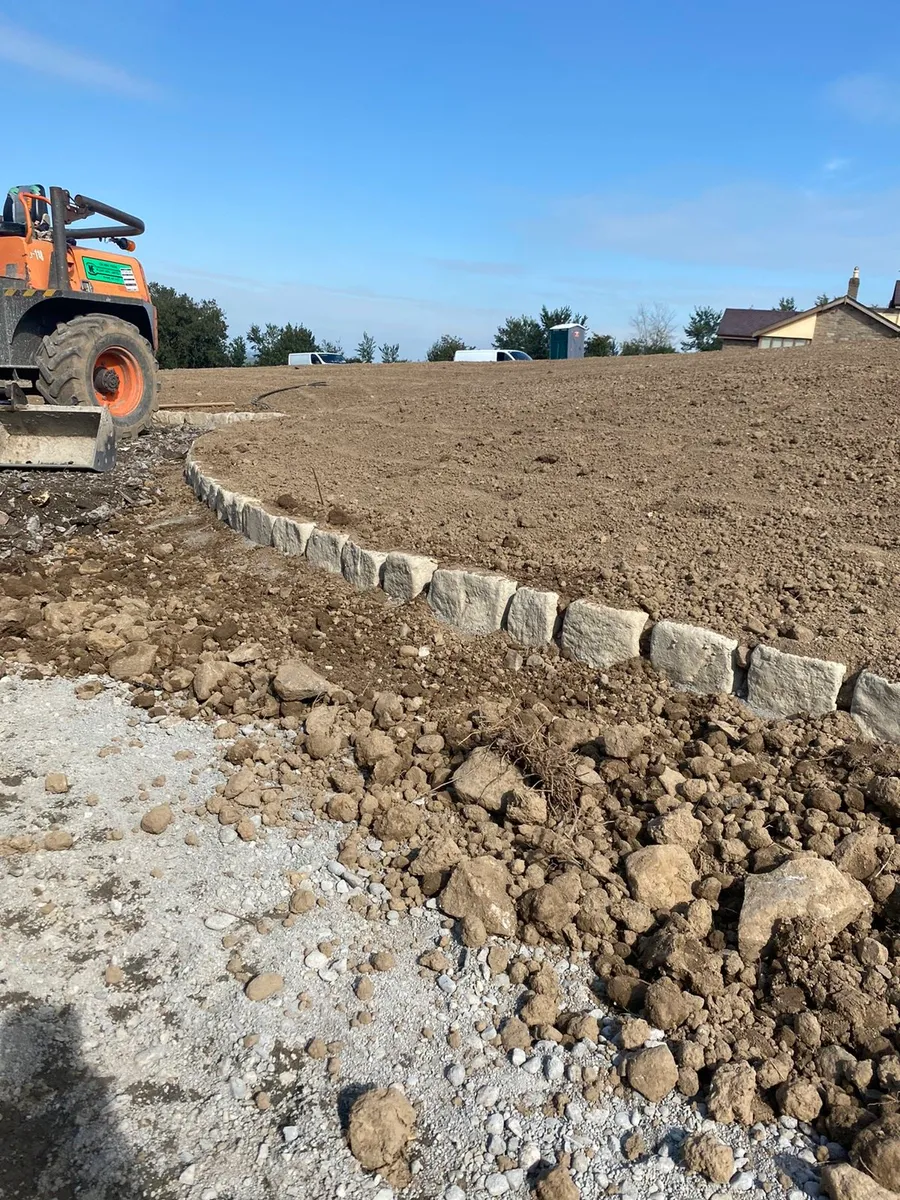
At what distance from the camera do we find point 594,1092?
1.99 metres

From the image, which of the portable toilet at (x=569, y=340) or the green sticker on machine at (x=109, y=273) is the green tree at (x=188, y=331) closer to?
the portable toilet at (x=569, y=340)

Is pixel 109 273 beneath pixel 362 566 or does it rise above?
above

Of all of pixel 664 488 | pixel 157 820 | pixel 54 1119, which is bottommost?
pixel 54 1119

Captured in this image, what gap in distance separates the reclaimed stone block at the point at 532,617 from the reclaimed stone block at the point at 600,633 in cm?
8

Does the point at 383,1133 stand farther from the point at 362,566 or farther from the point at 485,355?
the point at 485,355

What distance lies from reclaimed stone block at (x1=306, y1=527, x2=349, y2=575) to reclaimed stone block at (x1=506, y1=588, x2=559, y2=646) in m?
1.28

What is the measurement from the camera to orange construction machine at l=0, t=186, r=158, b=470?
700 cm

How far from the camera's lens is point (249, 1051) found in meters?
2.12

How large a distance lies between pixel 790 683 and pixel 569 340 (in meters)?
27.5

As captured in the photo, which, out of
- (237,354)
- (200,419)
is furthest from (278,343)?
(200,419)

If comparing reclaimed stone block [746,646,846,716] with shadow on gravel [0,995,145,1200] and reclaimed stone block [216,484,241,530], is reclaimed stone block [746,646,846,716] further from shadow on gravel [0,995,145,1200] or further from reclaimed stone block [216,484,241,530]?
reclaimed stone block [216,484,241,530]

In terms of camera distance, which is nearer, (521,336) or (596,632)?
(596,632)

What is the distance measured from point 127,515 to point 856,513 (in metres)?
5.15

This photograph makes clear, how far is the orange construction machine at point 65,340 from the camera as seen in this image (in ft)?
23.0
